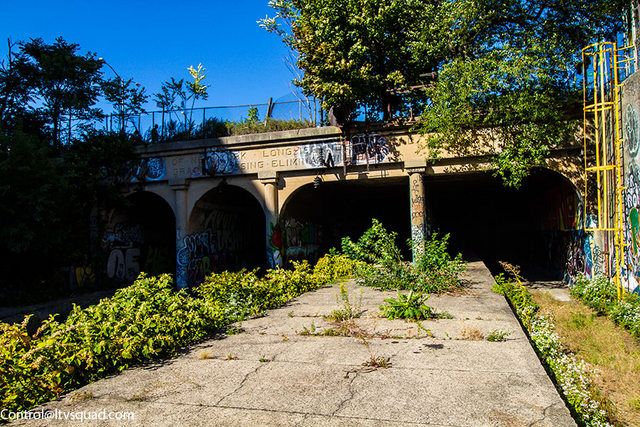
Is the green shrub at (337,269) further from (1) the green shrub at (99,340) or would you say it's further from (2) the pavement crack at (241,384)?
(2) the pavement crack at (241,384)

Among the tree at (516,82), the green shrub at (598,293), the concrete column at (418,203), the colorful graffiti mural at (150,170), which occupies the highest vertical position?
the tree at (516,82)

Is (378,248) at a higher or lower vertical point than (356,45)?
lower

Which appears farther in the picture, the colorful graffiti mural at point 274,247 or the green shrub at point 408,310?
the colorful graffiti mural at point 274,247

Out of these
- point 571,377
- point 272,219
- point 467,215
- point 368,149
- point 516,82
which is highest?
point 516,82

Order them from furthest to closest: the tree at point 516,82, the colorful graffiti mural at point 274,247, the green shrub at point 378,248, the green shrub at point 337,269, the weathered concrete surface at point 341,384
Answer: the colorful graffiti mural at point 274,247 → the tree at point 516,82 → the green shrub at point 337,269 → the green shrub at point 378,248 → the weathered concrete surface at point 341,384

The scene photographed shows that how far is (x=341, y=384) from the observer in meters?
4.16

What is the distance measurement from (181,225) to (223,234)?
112 inches

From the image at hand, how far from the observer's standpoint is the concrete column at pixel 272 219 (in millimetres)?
16297

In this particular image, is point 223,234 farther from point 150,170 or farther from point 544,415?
point 544,415

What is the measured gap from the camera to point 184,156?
17.1 meters

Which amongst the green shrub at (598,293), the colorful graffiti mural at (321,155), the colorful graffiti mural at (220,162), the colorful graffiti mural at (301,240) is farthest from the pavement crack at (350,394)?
the colorful graffiti mural at (220,162)

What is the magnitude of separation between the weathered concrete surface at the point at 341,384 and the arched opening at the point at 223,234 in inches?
461

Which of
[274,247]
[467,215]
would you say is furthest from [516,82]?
[467,215]

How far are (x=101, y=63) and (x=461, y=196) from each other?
17061mm
